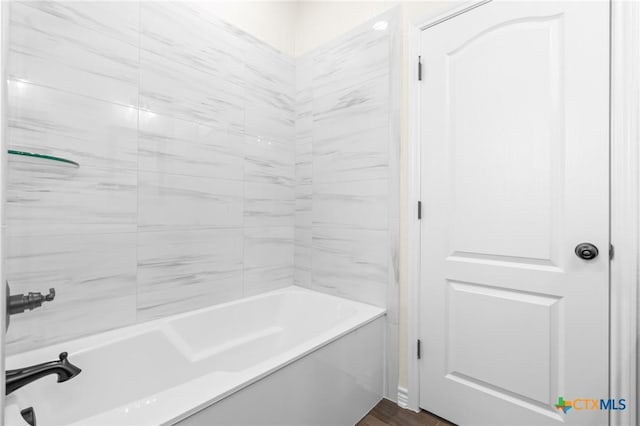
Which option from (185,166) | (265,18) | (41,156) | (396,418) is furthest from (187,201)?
(396,418)

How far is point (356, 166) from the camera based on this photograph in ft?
6.48

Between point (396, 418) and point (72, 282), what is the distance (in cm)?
169

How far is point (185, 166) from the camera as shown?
1.71 m

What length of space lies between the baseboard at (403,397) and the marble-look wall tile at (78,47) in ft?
6.78

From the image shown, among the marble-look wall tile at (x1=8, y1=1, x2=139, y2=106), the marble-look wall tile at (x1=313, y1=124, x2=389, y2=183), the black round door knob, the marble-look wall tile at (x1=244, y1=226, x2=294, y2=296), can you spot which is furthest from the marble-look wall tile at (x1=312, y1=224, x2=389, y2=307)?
the marble-look wall tile at (x1=8, y1=1, x2=139, y2=106)

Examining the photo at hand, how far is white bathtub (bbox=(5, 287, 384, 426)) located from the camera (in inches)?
39.8

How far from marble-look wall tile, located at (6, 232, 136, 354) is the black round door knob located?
6.45 feet

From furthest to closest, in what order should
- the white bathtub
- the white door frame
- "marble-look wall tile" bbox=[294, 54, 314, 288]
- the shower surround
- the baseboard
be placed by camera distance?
"marble-look wall tile" bbox=[294, 54, 314, 288] < the baseboard < the shower surround < the white door frame < the white bathtub

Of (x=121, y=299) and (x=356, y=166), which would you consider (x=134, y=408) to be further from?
(x=356, y=166)

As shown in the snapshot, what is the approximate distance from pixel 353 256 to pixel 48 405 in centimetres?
153

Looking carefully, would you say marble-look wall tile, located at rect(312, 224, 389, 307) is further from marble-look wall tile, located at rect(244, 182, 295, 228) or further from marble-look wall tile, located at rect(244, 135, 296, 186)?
marble-look wall tile, located at rect(244, 135, 296, 186)

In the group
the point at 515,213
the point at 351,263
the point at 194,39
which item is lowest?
the point at 351,263

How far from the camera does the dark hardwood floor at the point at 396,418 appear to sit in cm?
159

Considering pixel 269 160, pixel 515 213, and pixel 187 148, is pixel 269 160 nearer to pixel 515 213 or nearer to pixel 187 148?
pixel 187 148
